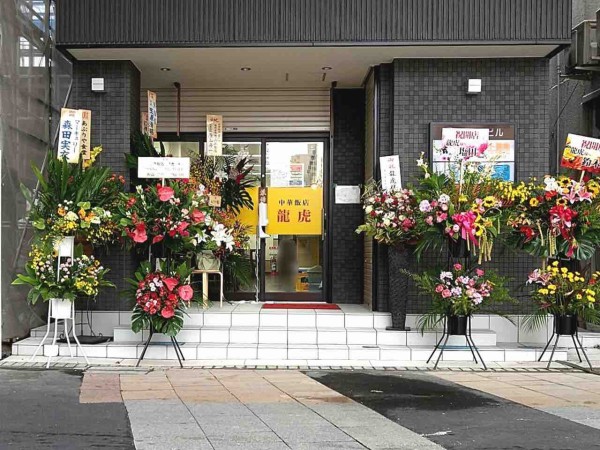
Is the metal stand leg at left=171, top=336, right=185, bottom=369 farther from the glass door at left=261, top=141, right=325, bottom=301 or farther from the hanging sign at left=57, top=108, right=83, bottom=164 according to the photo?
the glass door at left=261, top=141, right=325, bottom=301

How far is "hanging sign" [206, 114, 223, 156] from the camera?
10.7 meters

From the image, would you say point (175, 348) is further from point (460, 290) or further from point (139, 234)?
point (460, 290)

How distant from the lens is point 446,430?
17.5 feet

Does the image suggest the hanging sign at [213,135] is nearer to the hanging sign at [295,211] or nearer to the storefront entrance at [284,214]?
the storefront entrance at [284,214]

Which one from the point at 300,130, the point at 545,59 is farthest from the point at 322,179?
the point at 545,59

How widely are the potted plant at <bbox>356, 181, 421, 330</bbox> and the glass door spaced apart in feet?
7.61

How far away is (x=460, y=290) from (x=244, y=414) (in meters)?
3.32

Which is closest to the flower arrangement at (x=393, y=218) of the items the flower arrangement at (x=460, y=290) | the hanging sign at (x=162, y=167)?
the flower arrangement at (x=460, y=290)

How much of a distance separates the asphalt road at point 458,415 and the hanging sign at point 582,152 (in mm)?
3184

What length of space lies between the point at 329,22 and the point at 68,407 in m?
5.63

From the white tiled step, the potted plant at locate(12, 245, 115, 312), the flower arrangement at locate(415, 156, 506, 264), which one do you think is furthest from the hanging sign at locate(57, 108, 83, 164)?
the flower arrangement at locate(415, 156, 506, 264)

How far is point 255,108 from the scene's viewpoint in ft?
37.2

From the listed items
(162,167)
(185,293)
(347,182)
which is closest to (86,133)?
(162,167)

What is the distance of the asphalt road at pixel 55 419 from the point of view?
16.2ft
